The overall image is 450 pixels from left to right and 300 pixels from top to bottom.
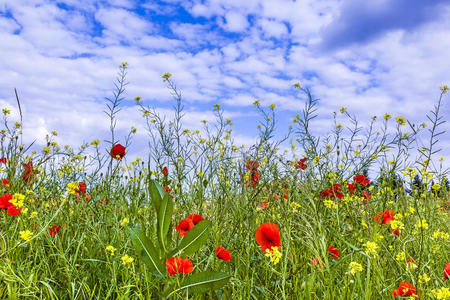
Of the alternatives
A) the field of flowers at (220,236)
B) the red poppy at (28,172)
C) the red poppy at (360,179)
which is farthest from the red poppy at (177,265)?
the red poppy at (360,179)

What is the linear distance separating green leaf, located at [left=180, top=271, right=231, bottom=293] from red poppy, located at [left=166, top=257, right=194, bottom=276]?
0.14ft

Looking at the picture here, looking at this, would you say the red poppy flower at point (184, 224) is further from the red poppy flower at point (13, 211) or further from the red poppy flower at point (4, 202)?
the red poppy flower at point (4, 202)

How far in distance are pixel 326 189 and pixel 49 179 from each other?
2.53 metres

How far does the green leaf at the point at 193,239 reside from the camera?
56.0 inches

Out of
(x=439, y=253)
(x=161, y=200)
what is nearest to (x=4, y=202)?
(x=161, y=200)

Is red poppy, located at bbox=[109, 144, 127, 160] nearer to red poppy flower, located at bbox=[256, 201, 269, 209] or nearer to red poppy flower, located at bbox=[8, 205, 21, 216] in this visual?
red poppy flower, located at bbox=[8, 205, 21, 216]

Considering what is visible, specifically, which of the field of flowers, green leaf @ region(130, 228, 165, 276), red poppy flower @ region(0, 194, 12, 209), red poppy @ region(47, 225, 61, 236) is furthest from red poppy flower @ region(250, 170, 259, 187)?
red poppy flower @ region(0, 194, 12, 209)

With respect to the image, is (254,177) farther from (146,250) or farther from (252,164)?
(146,250)

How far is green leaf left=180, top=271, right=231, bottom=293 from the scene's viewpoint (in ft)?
4.50

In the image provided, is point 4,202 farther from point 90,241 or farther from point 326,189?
point 326,189

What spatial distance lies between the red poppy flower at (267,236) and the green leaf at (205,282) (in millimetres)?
272

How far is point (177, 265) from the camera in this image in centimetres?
138

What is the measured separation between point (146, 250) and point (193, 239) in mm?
192

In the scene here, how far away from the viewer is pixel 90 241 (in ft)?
6.65
